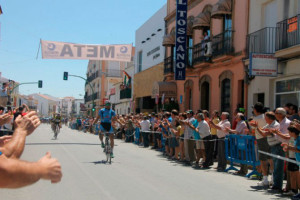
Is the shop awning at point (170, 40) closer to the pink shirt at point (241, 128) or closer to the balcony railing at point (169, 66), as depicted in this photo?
the balcony railing at point (169, 66)

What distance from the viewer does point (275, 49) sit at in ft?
53.2

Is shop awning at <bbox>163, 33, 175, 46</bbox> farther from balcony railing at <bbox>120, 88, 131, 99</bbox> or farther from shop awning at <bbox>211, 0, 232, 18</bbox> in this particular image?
balcony railing at <bbox>120, 88, 131, 99</bbox>

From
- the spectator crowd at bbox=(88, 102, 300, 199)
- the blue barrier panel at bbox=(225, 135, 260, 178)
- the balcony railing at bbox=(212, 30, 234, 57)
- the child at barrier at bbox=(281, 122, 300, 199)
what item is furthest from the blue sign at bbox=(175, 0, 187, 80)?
the child at barrier at bbox=(281, 122, 300, 199)

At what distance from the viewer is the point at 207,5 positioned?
2353 centimetres

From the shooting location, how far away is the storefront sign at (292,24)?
14.9 m

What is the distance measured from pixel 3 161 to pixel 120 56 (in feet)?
74.2

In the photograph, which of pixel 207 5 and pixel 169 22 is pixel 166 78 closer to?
pixel 169 22

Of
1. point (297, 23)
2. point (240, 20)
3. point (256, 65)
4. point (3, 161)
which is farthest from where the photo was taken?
point (240, 20)

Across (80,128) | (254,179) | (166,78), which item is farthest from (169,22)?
(80,128)

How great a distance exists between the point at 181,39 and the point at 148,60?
12946 millimetres

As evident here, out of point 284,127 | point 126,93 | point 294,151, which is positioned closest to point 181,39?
point 284,127

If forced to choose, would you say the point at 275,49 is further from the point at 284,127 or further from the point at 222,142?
the point at 284,127

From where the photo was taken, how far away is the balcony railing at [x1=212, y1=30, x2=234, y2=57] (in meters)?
20.2

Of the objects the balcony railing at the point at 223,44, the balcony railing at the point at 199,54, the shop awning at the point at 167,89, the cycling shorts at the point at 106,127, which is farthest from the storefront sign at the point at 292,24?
the shop awning at the point at 167,89
